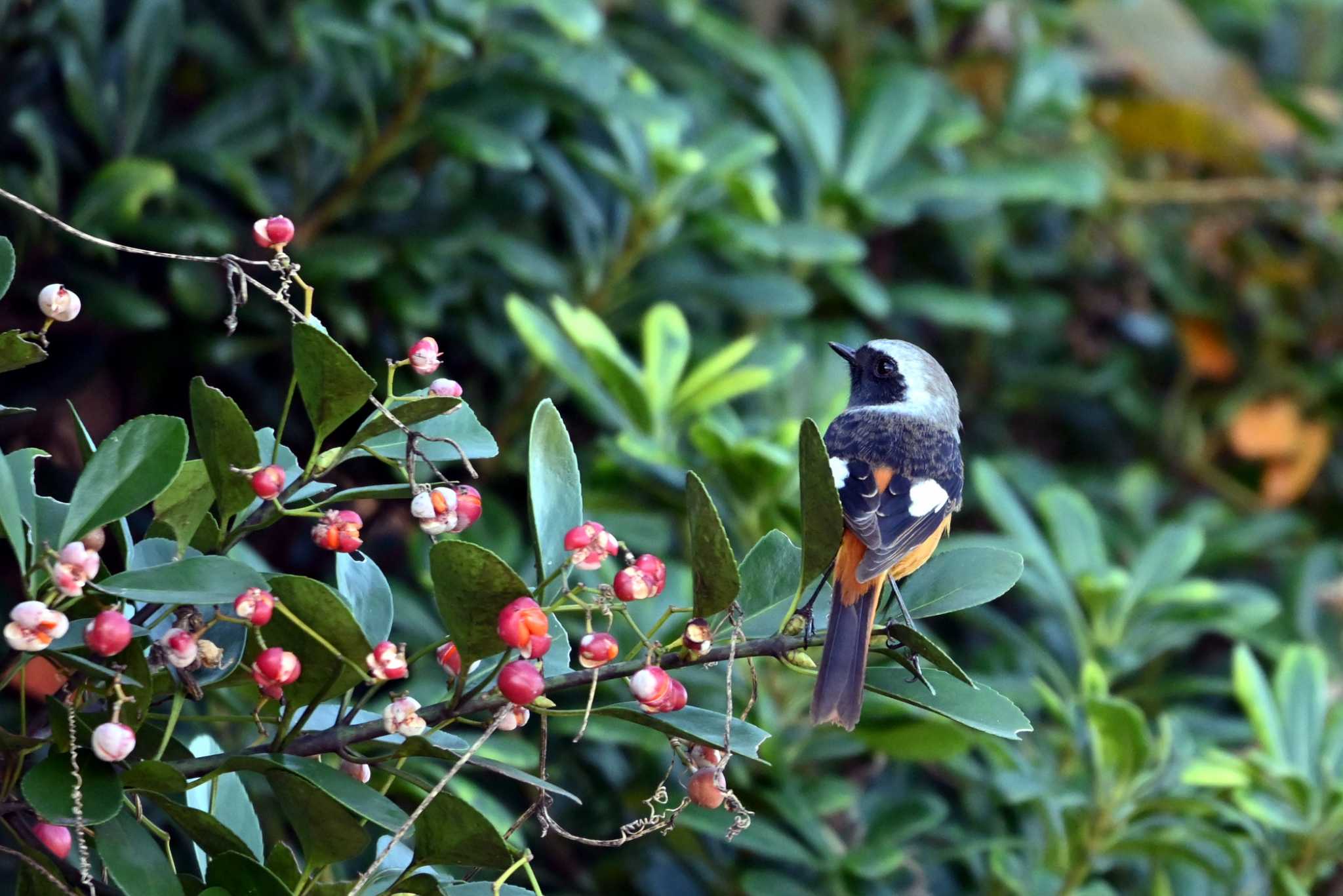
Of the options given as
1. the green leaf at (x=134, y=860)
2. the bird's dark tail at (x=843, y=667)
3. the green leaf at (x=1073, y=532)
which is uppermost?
the green leaf at (x=134, y=860)

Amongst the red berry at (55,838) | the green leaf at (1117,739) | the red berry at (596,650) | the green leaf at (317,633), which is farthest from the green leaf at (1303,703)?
the red berry at (55,838)

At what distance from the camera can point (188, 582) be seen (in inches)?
30.2

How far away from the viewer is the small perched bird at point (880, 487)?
1.05 meters

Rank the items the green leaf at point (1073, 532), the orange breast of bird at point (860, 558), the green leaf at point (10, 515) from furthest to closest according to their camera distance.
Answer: the green leaf at point (1073, 532) → the orange breast of bird at point (860, 558) → the green leaf at point (10, 515)

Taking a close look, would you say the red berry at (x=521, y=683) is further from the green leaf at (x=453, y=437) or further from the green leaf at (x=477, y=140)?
the green leaf at (x=477, y=140)

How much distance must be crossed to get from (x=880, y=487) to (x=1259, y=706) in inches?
28.6

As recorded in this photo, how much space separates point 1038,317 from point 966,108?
0.43 metres

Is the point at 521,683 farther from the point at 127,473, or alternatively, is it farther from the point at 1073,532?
the point at 1073,532

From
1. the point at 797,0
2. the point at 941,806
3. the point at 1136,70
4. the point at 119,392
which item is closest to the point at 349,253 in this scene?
the point at 119,392

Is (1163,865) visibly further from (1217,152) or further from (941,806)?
(1217,152)

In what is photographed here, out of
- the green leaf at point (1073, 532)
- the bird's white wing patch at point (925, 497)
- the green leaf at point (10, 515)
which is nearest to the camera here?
the green leaf at point (10, 515)

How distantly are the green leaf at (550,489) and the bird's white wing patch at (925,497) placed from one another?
0.56m

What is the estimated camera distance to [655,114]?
1874mm

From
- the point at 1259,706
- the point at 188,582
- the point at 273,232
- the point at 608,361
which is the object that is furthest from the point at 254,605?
the point at 1259,706
